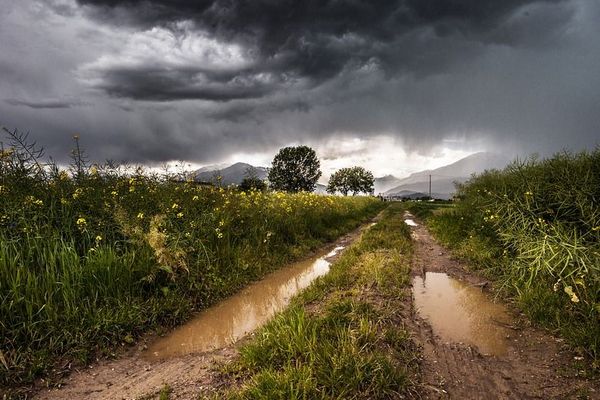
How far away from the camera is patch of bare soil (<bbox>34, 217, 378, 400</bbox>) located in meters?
3.86

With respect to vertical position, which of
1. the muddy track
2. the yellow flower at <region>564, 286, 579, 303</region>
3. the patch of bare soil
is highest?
the yellow flower at <region>564, 286, 579, 303</region>

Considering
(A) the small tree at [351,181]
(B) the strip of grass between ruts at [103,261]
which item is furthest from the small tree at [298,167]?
(B) the strip of grass between ruts at [103,261]

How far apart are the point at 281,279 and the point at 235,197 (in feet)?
9.62

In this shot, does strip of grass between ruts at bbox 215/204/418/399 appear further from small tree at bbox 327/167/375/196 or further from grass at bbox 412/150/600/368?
small tree at bbox 327/167/375/196

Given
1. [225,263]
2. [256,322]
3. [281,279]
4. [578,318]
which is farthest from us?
Result: [281,279]

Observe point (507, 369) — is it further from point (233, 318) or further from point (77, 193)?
point (77, 193)

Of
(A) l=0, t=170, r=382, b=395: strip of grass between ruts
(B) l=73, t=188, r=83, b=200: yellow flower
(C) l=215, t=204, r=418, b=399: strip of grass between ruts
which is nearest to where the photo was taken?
(C) l=215, t=204, r=418, b=399: strip of grass between ruts

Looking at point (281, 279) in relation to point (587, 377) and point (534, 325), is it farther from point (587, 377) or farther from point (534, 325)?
point (587, 377)

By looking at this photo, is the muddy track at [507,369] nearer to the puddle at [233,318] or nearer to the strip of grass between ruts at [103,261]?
the puddle at [233,318]

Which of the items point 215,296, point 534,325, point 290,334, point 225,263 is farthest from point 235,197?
point 534,325

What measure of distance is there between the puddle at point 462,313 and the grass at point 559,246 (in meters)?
0.56

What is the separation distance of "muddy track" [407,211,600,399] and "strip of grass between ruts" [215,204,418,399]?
0.98 ft

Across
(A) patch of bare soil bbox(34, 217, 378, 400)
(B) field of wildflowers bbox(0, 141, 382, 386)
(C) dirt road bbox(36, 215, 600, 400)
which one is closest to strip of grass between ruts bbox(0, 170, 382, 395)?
(B) field of wildflowers bbox(0, 141, 382, 386)

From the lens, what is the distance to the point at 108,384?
414 centimetres
